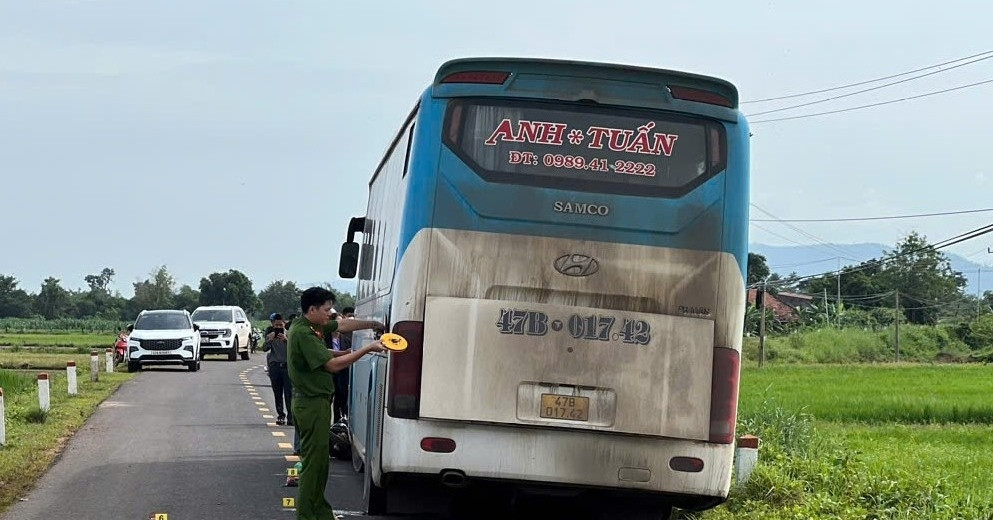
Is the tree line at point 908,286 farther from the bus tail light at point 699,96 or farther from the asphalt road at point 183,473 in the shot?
the bus tail light at point 699,96

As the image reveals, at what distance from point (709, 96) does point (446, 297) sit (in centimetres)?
228

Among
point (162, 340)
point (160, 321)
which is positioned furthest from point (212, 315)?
point (162, 340)

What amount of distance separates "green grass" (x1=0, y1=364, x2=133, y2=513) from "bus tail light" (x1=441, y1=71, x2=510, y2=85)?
5572 mm

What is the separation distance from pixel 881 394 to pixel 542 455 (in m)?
26.5

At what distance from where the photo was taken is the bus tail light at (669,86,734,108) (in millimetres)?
10078

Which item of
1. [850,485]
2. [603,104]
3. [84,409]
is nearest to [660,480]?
[603,104]

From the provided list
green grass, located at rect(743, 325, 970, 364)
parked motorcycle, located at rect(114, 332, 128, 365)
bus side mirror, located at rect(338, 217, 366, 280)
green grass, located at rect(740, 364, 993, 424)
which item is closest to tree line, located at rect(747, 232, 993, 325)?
green grass, located at rect(743, 325, 970, 364)

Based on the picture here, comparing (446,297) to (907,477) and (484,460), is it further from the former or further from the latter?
(907,477)

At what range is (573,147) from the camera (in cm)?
995

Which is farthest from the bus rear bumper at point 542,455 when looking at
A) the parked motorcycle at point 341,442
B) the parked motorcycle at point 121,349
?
the parked motorcycle at point 121,349

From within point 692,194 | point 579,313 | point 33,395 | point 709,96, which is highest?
point 709,96

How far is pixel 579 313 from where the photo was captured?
9.79 m

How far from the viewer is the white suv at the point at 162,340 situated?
41.0m

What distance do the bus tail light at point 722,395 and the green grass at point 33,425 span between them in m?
6.17
